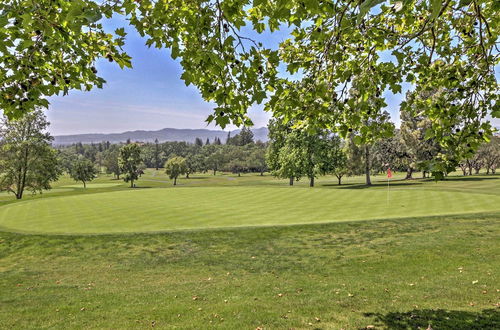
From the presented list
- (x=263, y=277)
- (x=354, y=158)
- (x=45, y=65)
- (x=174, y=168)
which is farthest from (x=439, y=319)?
(x=174, y=168)

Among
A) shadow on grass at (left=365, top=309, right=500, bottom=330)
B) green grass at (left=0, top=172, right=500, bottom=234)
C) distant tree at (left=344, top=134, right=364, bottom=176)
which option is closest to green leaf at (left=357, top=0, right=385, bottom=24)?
shadow on grass at (left=365, top=309, right=500, bottom=330)

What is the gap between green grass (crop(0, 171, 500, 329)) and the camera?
22.2 ft

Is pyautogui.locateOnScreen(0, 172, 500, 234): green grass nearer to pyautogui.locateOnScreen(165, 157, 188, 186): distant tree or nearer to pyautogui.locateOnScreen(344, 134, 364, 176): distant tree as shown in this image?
pyautogui.locateOnScreen(344, 134, 364, 176): distant tree

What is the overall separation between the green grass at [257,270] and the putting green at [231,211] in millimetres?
191

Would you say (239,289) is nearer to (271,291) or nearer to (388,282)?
(271,291)

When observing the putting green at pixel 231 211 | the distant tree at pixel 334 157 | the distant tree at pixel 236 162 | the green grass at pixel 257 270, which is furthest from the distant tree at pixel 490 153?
the distant tree at pixel 236 162

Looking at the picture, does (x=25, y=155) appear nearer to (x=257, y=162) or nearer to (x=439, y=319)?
(x=439, y=319)

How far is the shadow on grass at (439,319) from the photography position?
584 centimetres

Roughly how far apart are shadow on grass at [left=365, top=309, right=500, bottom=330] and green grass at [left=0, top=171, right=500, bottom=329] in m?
0.03

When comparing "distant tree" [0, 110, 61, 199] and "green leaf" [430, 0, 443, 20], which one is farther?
"distant tree" [0, 110, 61, 199]

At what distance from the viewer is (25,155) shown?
43781 mm

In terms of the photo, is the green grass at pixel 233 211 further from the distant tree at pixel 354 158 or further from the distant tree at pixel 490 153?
the distant tree at pixel 490 153

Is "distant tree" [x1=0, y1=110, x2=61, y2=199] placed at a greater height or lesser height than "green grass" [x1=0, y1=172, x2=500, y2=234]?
greater

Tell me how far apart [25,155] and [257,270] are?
4640 cm
